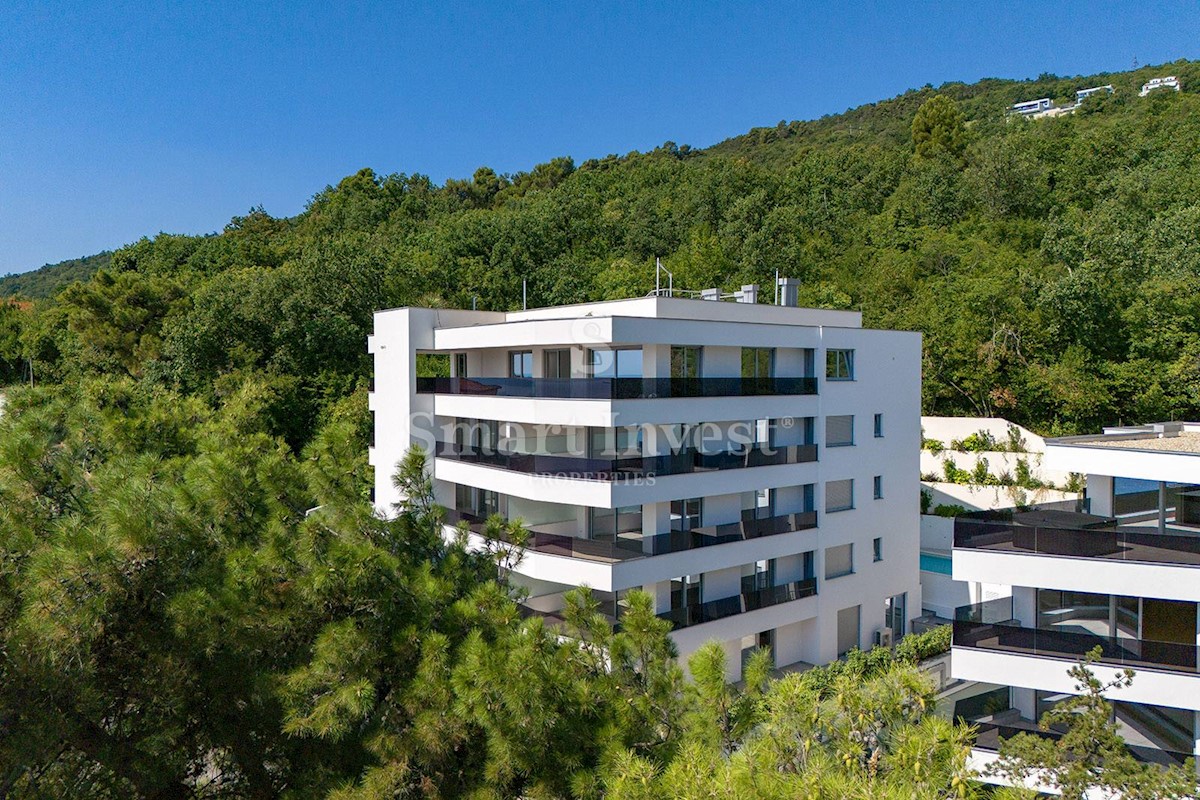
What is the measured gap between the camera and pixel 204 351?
127 ft

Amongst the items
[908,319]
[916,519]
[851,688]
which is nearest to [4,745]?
[851,688]

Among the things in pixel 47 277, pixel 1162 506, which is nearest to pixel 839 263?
pixel 1162 506

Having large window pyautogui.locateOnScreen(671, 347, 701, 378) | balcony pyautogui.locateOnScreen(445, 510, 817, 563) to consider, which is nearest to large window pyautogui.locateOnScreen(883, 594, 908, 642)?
balcony pyautogui.locateOnScreen(445, 510, 817, 563)

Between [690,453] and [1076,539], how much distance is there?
28.6 feet

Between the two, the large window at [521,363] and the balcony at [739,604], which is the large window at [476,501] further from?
the balcony at [739,604]

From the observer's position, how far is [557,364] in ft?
71.5

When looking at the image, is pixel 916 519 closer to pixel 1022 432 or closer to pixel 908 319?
pixel 1022 432

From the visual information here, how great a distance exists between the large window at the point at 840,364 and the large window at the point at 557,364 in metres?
7.93

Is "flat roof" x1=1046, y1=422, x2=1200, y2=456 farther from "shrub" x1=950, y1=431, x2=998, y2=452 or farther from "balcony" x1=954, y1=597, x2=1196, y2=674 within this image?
"shrub" x1=950, y1=431, x2=998, y2=452

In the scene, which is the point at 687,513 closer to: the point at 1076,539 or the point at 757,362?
the point at 757,362

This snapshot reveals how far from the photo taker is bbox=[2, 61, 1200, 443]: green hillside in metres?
34.1

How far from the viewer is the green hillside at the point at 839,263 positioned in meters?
34.1

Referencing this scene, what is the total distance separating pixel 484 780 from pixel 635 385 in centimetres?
1143

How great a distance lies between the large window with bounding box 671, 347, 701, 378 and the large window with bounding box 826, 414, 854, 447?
507 centimetres
